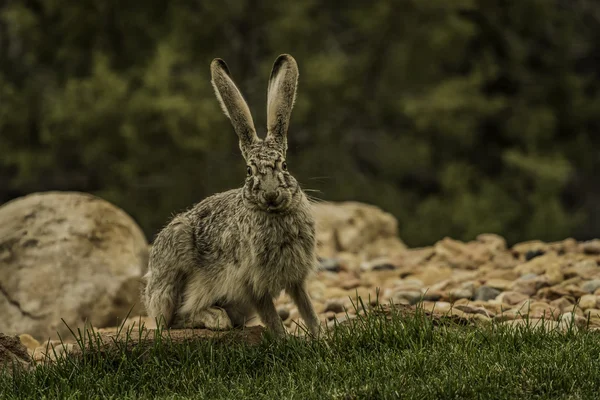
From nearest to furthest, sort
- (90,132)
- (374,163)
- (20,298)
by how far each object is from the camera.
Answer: (20,298), (90,132), (374,163)

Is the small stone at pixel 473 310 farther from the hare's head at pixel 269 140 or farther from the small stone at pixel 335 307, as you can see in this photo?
the hare's head at pixel 269 140

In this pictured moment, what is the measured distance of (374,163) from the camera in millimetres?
16188

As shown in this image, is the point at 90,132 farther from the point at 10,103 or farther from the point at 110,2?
the point at 110,2

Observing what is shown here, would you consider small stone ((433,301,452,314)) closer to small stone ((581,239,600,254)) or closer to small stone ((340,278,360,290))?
small stone ((340,278,360,290))

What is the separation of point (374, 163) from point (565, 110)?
3467mm

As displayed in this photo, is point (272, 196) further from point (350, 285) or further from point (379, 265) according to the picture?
point (379, 265)

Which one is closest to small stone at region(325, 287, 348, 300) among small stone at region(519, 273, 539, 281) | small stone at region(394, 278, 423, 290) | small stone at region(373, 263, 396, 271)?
small stone at region(394, 278, 423, 290)

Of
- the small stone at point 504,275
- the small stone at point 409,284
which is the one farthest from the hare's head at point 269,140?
the small stone at point 504,275

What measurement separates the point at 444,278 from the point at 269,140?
282 cm

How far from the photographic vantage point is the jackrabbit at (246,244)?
5328 millimetres

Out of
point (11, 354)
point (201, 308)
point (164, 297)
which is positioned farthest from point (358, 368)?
point (11, 354)

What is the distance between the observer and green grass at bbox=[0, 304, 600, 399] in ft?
14.5

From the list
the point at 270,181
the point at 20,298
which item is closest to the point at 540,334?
the point at 270,181

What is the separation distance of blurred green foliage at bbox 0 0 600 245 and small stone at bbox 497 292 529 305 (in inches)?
266
